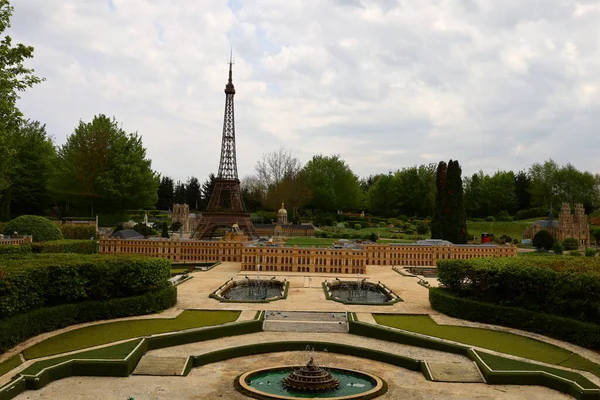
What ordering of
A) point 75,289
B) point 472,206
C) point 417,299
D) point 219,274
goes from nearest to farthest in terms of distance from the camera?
point 75,289, point 417,299, point 219,274, point 472,206

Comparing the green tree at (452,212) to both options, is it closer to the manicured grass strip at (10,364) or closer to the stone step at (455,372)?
the stone step at (455,372)

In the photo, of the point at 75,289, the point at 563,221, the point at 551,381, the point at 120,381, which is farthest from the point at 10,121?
the point at 563,221

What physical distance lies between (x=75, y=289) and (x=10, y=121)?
38.2 ft

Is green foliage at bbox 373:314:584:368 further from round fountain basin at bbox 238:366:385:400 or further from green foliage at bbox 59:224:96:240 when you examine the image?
green foliage at bbox 59:224:96:240

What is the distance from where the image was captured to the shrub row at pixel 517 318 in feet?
72.1

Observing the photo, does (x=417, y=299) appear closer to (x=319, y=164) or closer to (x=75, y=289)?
(x=75, y=289)

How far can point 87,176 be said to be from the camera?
2763 inches

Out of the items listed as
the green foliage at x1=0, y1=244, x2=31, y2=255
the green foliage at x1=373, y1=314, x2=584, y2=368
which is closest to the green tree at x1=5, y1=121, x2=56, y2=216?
the green foliage at x1=0, y1=244, x2=31, y2=255

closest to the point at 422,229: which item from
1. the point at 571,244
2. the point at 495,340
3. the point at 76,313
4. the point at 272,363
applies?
the point at 571,244

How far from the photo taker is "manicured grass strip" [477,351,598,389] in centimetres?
1757

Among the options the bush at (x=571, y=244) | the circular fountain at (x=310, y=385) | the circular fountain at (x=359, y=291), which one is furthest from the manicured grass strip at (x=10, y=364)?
the bush at (x=571, y=244)

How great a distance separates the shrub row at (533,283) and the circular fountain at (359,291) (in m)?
5.06

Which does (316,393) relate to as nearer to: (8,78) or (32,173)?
(8,78)

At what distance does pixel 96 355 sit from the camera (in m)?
19.2
